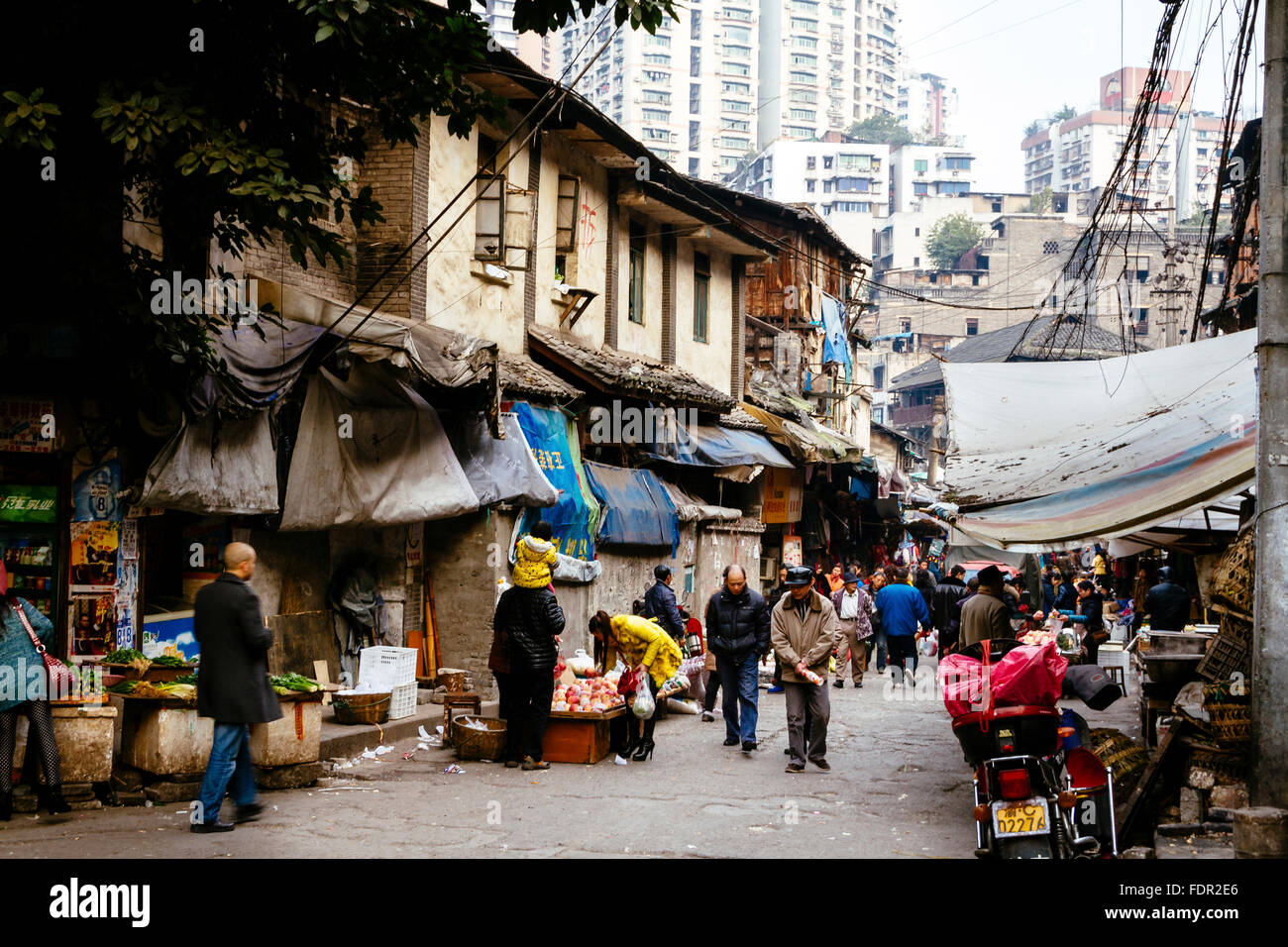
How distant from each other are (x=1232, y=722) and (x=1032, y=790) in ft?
5.46

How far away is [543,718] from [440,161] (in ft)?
26.5

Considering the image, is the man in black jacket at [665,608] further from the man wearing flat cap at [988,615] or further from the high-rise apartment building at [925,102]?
the high-rise apartment building at [925,102]

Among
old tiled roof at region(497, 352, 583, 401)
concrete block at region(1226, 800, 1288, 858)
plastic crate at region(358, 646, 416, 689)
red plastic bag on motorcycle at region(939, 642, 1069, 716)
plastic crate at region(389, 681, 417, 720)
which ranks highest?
old tiled roof at region(497, 352, 583, 401)

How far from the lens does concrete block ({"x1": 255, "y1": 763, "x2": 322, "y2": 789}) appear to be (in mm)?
9602

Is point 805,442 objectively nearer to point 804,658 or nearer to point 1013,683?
point 804,658

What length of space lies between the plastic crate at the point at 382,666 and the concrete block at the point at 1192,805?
7.83 metres

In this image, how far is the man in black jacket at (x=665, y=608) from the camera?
14.9m

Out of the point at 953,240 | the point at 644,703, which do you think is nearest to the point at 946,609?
the point at 644,703

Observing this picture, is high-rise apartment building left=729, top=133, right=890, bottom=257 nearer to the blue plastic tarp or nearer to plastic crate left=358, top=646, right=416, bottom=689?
the blue plastic tarp

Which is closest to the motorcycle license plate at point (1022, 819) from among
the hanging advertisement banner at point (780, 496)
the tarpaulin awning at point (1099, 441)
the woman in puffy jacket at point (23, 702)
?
the tarpaulin awning at point (1099, 441)

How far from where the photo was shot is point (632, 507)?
63.2 ft

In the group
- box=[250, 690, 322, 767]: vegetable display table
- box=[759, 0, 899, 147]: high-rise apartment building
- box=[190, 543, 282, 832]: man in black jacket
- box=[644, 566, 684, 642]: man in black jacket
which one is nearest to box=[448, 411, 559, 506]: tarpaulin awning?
box=[644, 566, 684, 642]: man in black jacket

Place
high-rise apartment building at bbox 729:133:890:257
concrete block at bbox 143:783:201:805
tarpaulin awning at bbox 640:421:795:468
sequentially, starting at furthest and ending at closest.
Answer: high-rise apartment building at bbox 729:133:890:257, tarpaulin awning at bbox 640:421:795:468, concrete block at bbox 143:783:201:805

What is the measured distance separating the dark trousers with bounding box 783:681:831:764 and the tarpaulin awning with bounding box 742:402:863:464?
15.8 meters
